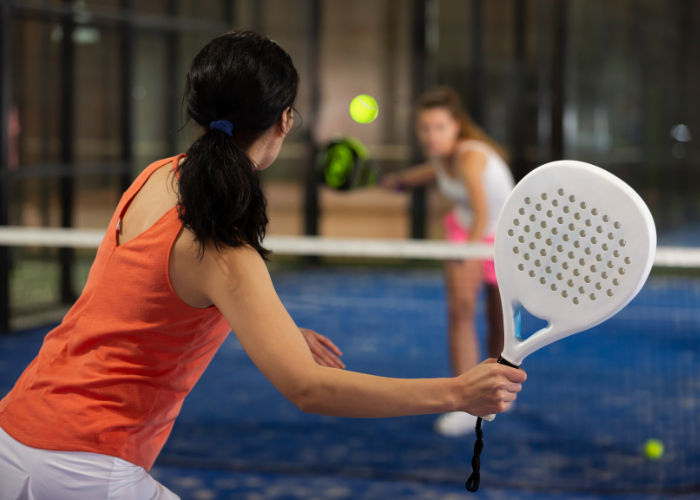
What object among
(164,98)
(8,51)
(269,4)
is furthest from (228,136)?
(269,4)

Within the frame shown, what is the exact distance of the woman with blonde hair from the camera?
3.84m

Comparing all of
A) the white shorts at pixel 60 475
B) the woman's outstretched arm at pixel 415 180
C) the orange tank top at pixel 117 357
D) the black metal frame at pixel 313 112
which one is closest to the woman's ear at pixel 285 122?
the orange tank top at pixel 117 357

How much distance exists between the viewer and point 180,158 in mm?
1392

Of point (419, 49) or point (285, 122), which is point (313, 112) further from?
point (285, 122)

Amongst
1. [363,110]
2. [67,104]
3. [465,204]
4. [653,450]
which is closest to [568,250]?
[653,450]

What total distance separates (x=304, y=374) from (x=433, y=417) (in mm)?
2970

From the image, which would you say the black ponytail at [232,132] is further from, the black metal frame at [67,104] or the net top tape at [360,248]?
the black metal frame at [67,104]

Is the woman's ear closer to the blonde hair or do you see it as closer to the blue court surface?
the blue court surface

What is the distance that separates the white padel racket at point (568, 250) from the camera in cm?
124

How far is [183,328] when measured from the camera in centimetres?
132

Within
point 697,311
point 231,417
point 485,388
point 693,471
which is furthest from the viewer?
point 697,311

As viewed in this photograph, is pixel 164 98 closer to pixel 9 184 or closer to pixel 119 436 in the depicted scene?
pixel 9 184

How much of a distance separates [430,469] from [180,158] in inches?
90.1

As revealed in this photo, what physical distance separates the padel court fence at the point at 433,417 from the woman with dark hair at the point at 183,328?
6.69 feet
